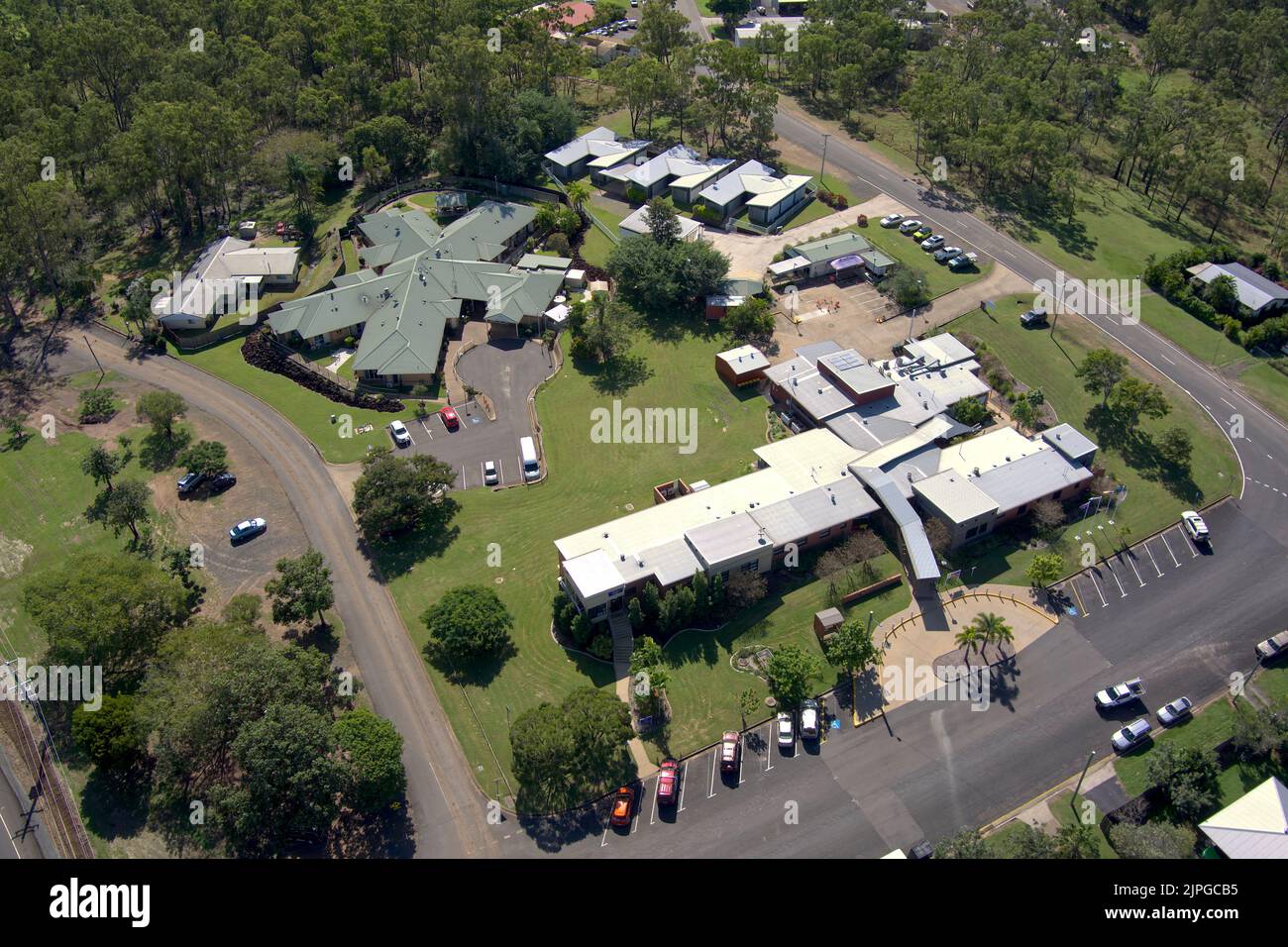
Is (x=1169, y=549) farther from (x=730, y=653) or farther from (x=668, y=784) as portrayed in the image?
(x=668, y=784)

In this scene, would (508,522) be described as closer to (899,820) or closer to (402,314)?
(402,314)

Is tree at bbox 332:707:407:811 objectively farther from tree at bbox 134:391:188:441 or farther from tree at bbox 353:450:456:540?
tree at bbox 134:391:188:441

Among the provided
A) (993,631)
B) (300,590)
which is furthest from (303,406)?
(993,631)

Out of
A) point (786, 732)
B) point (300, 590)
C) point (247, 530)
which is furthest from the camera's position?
point (247, 530)

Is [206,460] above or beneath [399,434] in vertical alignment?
beneath

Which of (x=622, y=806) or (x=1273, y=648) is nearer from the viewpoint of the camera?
(x=622, y=806)

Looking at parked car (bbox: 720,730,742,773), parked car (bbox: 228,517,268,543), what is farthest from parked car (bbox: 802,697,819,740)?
parked car (bbox: 228,517,268,543)

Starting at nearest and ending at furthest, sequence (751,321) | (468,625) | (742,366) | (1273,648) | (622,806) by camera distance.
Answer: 1. (622,806)
2. (468,625)
3. (1273,648)
4. (742,366)
5. (751,321)
